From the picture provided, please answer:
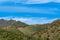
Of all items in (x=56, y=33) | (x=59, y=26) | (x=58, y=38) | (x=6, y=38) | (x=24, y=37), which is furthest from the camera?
(x=59, y=26)

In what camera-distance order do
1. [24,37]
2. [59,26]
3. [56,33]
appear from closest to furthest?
[24,37] < [56,33] < [59,26]

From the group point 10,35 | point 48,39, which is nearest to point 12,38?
point 10,35

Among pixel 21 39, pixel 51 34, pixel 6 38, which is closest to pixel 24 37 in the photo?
pixel 21 39

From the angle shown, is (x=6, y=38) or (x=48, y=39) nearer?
(x=6, y=38)

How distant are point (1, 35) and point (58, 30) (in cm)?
4222

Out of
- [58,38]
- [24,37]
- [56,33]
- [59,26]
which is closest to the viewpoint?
[24,37]

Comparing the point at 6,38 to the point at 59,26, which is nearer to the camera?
the point at 6,38

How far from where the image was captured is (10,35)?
102188mm

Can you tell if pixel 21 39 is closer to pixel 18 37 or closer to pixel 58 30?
pixel 18 37

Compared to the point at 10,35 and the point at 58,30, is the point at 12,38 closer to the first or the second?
the point at 10,35

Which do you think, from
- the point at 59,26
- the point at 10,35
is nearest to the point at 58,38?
the point at 59,26

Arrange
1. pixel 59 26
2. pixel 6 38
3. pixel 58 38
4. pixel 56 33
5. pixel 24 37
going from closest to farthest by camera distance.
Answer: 1. pixel 6 38
2. pixel 24 37
3. pixel 58 38
4. pixel 56 33
5. pixel 59 26

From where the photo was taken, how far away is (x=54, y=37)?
399 ft

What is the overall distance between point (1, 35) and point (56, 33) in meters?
40.2
